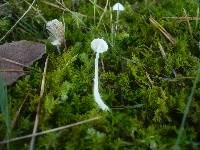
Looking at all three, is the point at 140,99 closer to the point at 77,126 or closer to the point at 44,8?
the point at 77,126

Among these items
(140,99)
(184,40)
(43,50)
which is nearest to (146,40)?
(184,40)

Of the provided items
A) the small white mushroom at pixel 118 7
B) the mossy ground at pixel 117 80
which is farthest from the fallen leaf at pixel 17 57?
the small white mushroom at pixel 118 7

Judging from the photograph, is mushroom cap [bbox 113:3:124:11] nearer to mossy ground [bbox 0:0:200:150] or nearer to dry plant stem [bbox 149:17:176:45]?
mossy ground [bbox 0:0:200:150]

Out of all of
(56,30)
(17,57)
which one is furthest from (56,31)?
(17,57)

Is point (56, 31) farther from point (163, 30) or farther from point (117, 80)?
point (163, 30)

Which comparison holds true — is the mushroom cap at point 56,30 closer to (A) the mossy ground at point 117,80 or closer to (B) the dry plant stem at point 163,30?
(A) the mossy ground at point 117,80
